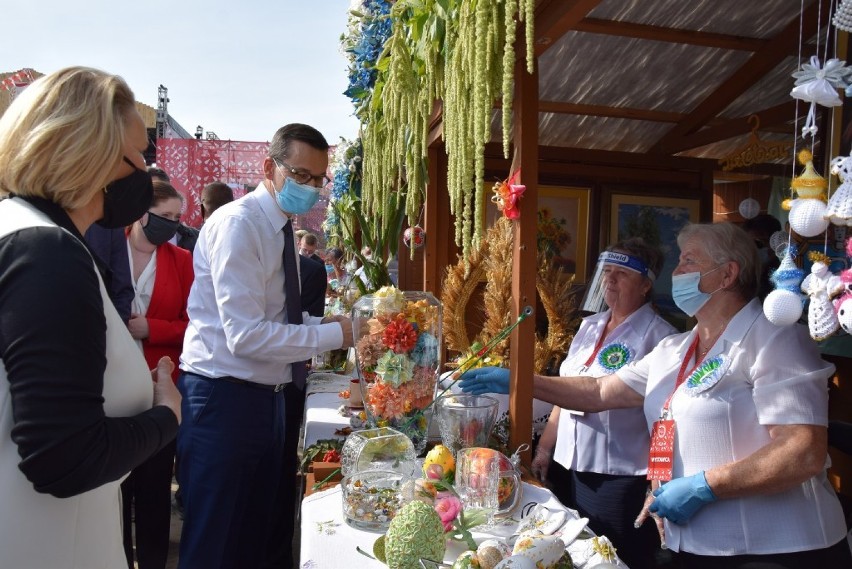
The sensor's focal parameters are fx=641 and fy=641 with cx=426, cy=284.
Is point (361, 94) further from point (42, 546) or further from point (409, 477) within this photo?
point (42, 546)

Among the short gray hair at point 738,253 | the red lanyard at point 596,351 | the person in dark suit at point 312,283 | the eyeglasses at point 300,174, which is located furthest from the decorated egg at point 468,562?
the person in dark suit at point 312,283

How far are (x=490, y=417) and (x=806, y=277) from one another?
3.65 feet

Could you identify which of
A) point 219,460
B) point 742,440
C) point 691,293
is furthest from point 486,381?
point 219,460

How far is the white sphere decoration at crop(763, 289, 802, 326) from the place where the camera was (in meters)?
1.51

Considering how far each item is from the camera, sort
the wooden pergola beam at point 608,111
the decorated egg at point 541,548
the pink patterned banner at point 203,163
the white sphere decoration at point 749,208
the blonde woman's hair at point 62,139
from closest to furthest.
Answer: the blonde woman's hair at point 62,139
the decorated egg at point 541,548
the wooden pergola beam at point 608,111
the white sphere decoration at point 749,208
the pink patterned banner at point 203,163

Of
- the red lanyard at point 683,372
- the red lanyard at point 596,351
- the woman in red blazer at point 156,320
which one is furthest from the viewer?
the woman in red blazer at point 156,320

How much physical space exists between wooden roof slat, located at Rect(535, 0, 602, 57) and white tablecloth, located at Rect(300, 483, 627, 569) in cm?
140

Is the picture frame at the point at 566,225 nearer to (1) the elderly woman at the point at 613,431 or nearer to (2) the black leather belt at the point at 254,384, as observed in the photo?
(1) the elderly woman at the point at 613,431

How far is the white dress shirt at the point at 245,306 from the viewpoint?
8.17 ft

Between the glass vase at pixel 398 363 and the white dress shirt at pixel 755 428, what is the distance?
88 centimetres

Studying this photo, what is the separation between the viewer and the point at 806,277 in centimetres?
151

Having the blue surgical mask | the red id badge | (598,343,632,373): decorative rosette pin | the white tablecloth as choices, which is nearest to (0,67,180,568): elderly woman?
the white tablecloth

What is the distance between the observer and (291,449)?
3.75m

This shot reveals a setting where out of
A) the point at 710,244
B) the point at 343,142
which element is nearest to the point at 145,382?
the point at 710,244
